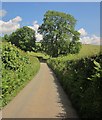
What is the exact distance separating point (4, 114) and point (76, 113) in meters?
2.92

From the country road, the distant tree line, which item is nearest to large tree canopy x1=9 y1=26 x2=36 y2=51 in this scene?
the distant tree line

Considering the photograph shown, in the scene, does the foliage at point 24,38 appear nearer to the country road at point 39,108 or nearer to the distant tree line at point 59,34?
the distant tree line at point 59,34

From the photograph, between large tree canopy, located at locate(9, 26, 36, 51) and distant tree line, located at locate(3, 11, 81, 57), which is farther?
large tree canopy, located at locate(9, 26, 36, 51)

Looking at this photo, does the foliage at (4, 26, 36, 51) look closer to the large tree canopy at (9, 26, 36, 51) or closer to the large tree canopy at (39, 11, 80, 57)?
the large tree canopy at (9, 26, 36, 51)

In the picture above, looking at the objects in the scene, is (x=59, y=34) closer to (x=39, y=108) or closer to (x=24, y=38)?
(x=24, y=38)

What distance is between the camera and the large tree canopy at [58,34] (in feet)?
271

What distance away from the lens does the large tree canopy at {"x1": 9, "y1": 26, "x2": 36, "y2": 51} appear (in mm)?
99125

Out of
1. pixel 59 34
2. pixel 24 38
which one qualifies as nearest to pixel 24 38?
pixel 24 38

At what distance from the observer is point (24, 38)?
3917 inches

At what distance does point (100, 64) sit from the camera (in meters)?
10.3

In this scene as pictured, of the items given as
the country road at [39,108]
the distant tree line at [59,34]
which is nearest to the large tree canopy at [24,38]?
the distant tree line at [59,34]

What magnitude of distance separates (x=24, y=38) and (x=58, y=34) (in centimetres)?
1928

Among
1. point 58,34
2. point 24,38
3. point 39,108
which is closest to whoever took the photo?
point 39,108

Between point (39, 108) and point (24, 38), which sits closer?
point (39, 108)
